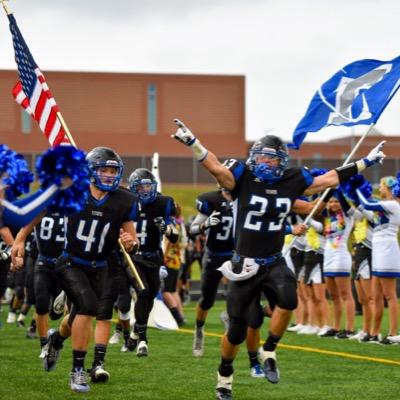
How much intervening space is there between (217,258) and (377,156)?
318 centimetres

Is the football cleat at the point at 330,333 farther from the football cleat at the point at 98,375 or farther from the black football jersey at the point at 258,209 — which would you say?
the black football jersey at the point at 258,209

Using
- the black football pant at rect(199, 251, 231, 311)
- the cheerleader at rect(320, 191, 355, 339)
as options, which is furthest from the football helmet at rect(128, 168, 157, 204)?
the cheerleader at rect(320, 191, 355, 339)

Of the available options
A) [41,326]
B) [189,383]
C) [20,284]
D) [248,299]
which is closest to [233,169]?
[248,299]

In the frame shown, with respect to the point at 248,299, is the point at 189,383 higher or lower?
lower

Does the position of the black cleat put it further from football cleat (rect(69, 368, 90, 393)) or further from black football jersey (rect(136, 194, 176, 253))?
black football jersey (rect(136, 194, 176, 253))

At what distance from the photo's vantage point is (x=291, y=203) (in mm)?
9125

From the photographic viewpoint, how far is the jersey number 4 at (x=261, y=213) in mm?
→ 8977

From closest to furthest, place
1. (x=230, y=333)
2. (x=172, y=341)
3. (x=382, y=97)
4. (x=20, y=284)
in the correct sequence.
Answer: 1. (x=230, y=333)
2. (x=382, y=97)
3. (x=172, y=341)
4. (x=20, y=284)

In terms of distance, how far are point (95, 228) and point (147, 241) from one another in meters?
2.68

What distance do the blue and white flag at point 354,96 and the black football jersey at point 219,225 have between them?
1.33 m

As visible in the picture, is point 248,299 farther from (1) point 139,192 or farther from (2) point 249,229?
(1) point 139,192

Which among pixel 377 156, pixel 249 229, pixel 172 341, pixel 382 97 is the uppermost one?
pixel 382 97

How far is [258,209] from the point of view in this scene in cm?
899

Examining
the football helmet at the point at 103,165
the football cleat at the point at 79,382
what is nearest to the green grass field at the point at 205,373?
the football cleat at the point at 79,382
